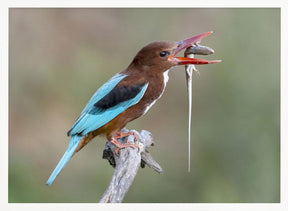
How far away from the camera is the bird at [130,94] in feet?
13.2

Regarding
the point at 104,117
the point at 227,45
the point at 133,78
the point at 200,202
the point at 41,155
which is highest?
the point at 227,45

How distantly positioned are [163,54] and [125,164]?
0.90 meters

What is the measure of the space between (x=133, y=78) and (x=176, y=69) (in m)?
1.66

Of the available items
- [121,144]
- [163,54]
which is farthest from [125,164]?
[163,54]

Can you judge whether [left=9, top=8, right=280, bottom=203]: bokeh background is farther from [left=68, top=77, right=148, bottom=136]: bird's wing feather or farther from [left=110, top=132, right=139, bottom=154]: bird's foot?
[left=68, top=77, right=148, bottom=136]: bird's wing feather

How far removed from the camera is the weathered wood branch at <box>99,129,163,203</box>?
349 cm

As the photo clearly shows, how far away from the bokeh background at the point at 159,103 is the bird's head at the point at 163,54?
121 cm

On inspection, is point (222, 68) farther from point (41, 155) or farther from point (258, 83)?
point (41, 155)

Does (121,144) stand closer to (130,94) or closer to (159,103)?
(130,94)

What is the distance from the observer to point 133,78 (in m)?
4.11

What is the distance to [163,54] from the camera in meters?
4.07

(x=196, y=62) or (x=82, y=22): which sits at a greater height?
(x=82, y=22)

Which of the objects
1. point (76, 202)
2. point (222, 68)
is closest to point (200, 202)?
point (76, 202)
